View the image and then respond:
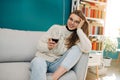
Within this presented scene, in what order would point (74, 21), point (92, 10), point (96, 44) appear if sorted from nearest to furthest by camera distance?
1. point (74, 21)
2. point (92, 10)
3. point (96, 44)

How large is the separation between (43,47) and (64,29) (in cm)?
34

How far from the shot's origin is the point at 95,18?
10.2 ft

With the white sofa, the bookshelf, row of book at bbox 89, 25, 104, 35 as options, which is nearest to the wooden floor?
the bookshelf

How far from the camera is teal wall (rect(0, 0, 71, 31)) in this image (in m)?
2.63

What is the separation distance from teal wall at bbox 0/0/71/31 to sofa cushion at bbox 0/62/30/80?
1.02 metres

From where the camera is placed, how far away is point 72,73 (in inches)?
70.8

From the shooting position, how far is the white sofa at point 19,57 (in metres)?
1.70

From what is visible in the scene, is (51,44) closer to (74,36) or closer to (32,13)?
(74,36)

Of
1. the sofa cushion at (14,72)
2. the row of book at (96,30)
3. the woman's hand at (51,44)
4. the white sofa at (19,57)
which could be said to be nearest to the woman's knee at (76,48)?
the white sofa at (19,57)

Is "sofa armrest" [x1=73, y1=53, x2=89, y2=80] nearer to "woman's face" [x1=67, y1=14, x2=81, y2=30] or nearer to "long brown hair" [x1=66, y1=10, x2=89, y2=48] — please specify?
"long brown hair" [x1=66, y1=10, x2=89, y2=48]

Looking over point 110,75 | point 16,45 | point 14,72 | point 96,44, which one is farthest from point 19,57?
point 110,75

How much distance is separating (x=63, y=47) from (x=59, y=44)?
0.06 m

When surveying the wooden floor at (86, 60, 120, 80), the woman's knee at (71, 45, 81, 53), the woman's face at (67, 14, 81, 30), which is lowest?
the wooden floor at (86, 60, 120, 80)

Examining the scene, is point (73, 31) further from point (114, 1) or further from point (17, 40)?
point (114, 1)
